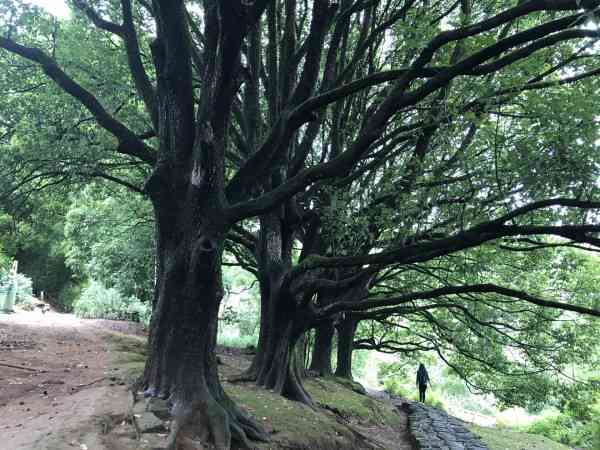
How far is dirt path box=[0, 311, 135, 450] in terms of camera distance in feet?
15.4

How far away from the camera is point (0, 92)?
7.82m

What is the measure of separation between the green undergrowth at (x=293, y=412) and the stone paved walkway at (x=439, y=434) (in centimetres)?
99

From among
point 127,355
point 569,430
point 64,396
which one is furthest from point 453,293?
point 569,430

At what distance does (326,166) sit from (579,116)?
112 inches

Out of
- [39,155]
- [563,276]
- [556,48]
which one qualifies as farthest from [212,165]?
[563,276]

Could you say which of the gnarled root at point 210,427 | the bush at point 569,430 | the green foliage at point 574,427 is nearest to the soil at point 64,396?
the gnarled root at point 210,427

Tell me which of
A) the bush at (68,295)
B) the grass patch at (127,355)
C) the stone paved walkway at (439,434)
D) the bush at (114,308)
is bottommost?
the stone paved walkway at (439,434)

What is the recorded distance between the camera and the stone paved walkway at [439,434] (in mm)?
9229

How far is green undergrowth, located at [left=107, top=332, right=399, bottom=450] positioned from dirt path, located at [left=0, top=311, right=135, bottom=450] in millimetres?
495

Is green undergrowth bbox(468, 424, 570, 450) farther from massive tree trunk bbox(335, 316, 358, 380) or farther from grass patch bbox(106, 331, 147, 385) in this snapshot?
grass patch bbox(106, 331, 147, 385)

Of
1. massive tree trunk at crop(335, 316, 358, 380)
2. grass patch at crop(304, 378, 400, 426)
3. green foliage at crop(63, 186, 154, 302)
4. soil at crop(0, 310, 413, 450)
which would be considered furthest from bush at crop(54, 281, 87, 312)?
grass patch at crop(304, 378, 400, 426)

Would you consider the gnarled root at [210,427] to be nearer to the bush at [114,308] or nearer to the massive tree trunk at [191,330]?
the massive tree trunk at [191,330]

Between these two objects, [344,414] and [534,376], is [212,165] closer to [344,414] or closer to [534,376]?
[344,414]

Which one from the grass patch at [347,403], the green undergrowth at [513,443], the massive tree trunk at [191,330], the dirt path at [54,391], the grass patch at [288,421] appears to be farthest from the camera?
the green undergrowth at [513,443]
